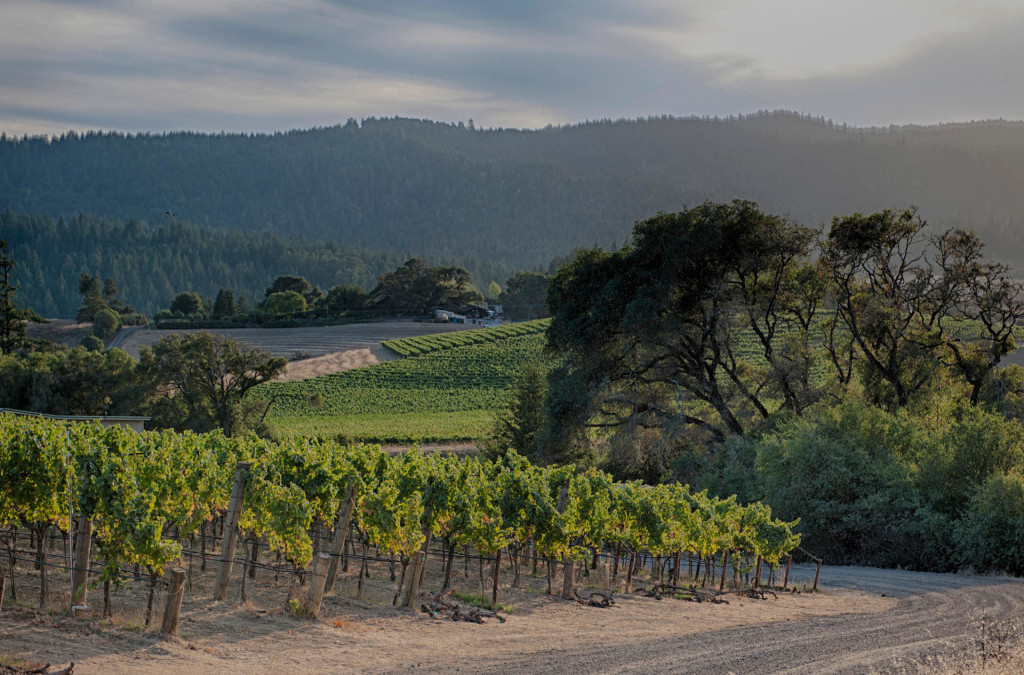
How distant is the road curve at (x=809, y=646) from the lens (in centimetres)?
1201

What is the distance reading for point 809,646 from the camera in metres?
13.5

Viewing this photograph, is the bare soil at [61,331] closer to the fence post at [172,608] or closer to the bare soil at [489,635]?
the bare soil at [489,635]

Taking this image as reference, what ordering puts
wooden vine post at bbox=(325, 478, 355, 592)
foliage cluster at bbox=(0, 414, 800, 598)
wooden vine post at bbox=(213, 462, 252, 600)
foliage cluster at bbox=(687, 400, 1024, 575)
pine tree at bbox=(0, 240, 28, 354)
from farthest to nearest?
pine tree at bbox=(0, 240, 28, 354), foliage cluster at bbox=(687, 400, 1024, 575), wooden vine post at bbox=(325, 478, 355, 592), wooden vine post at bbox=(213, 462, 252, 600), foliage cluster at bbox=(0, 414, 800, 598)

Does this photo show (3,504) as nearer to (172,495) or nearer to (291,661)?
(172,495)

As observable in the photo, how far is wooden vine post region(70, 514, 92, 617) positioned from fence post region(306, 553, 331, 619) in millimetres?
3148

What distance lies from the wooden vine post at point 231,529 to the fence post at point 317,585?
4.52 ft

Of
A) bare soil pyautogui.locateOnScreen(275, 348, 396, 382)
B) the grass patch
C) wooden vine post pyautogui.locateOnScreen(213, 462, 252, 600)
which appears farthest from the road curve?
bare soil pyautogui.locateOnScreen(275, 348, 396, 382)

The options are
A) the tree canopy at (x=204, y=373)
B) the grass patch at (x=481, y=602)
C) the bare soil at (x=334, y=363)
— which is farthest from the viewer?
the bare soil at (x=334, y=363)

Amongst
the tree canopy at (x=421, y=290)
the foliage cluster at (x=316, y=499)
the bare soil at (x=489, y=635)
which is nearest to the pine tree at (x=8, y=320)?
the tree canopy at (x=421, y=290)

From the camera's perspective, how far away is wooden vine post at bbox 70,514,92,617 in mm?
12719

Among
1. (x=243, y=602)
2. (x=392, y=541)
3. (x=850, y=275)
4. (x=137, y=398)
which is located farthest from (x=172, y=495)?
(x=137, y=398)

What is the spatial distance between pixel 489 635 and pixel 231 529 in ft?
14.3

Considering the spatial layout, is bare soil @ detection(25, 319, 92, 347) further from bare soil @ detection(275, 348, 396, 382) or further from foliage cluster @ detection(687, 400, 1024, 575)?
foliage cluster @ detection(687, 400, 1024, 575)

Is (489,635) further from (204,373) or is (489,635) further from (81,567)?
(204,373)
